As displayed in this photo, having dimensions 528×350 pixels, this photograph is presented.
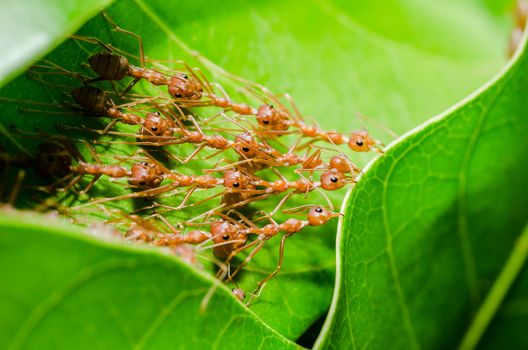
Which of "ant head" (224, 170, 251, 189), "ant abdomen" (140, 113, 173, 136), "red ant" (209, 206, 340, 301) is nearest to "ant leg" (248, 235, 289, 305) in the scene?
"red ant" (209, 206, 340, 301)

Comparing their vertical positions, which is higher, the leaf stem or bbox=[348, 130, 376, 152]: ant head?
bbox=[348, 130, 376, 152]: ant head

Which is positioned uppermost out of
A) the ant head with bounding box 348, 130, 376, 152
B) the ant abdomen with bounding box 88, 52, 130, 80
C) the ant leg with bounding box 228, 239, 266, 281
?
the ant abdomen with bounding box 88, 52, 130, 80

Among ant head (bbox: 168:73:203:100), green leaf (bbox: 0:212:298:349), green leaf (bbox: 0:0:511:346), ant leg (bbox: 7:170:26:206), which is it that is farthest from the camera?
ant head (bbox: 168:73:203:100)

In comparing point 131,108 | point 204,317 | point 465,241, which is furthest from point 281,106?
point 204,317

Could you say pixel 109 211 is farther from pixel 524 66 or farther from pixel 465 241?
pixel 524 66

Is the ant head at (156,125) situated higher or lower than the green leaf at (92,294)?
higher

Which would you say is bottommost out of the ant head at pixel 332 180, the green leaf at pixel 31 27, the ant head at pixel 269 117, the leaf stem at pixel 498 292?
the leaf stem at pixel 498 292

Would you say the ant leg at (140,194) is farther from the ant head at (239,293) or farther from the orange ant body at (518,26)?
the orange ant body at (518,26)

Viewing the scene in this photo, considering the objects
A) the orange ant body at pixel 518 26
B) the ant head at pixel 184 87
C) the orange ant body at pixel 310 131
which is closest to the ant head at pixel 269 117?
the orange ant body at pixel 310 131

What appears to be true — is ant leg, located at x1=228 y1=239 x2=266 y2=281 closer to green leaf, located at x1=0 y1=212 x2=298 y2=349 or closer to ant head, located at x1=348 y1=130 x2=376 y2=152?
green leaf, located at x1=0 y1=212 x2=298 y2=349
